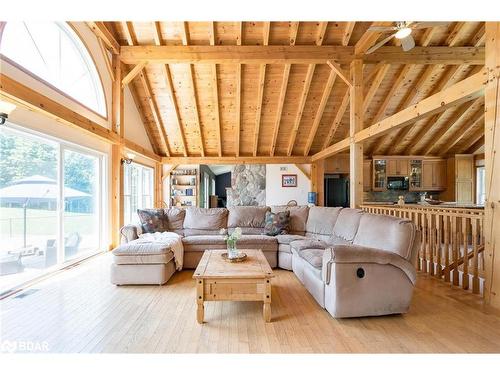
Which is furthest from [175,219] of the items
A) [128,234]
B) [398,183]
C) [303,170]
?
[398,183]

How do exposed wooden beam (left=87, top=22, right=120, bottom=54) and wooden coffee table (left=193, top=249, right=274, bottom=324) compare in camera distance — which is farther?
exposed wooden beam (left=87, top=22, right=120, bottom=54)

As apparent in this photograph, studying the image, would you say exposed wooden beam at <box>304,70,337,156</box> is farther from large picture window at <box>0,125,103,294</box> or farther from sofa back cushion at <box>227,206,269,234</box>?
large picture window at <box>0,125,103,294</box>

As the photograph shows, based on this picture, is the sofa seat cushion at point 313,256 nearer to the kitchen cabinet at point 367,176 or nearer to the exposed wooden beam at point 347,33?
the exposed wooden beam at point 347,33

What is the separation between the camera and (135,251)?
3289 millimetres

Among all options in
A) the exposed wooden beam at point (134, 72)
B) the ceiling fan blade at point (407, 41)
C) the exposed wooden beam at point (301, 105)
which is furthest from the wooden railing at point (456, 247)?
the exposed wooden beam at point (134, 72)

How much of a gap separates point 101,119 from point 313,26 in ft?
14.2

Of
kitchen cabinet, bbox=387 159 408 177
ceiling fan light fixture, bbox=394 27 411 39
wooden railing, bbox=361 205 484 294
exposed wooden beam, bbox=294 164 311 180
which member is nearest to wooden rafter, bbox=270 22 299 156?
exposed wooden beam, bbox=294 164 311 180

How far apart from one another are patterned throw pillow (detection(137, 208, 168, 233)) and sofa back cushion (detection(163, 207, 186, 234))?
0.12m

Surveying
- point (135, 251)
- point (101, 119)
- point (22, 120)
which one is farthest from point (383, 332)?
point (101, 119)

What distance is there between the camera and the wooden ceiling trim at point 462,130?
6820 mm

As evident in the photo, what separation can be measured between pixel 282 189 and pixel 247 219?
3.96 m

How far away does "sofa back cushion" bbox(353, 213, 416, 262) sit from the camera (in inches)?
97.6

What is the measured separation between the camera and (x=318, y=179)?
8.30 m
